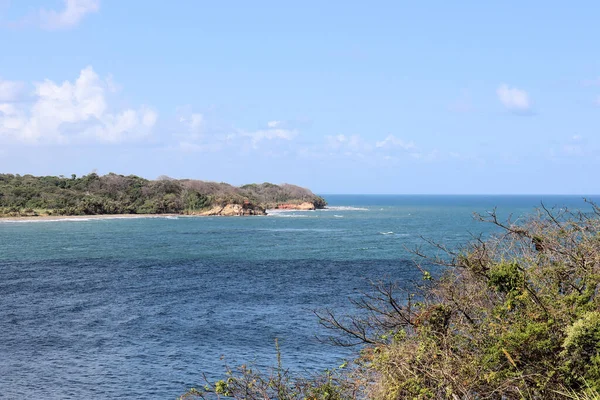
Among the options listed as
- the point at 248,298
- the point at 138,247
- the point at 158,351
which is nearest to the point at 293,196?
the point at 138,247

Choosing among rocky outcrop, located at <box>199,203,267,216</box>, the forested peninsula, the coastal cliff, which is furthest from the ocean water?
rocky outcrop, located at <box>199,203,267,216</box>

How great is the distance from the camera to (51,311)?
111ft

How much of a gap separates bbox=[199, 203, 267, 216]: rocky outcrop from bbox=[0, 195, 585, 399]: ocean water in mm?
67223

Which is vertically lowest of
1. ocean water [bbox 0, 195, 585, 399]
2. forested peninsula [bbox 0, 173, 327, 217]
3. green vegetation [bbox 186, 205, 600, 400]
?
ocean water [bbox 0, 195, 585, 399]

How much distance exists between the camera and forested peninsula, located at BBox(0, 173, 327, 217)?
426 ft

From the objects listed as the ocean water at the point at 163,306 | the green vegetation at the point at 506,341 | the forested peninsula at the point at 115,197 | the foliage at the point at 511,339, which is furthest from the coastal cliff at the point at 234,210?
the foliage at the point at 511,339

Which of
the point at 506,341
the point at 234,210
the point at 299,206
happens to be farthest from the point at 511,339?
the point at 299,206

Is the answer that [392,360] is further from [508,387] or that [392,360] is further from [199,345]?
[199,345]

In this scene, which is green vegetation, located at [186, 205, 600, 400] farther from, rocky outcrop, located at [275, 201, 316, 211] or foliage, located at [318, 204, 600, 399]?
rocky outcrop, located at [275, 201, 316, 211]

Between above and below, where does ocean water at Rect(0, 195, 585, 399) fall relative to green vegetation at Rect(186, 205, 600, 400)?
below

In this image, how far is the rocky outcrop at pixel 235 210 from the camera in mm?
141375

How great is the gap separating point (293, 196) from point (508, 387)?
17997cm

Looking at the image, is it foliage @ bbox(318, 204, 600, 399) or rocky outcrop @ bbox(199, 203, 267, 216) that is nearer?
foliage @ bbox(318, 204, 600, 399)

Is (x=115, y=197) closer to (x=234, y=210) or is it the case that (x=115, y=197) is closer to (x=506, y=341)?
(x=234, y=210)
